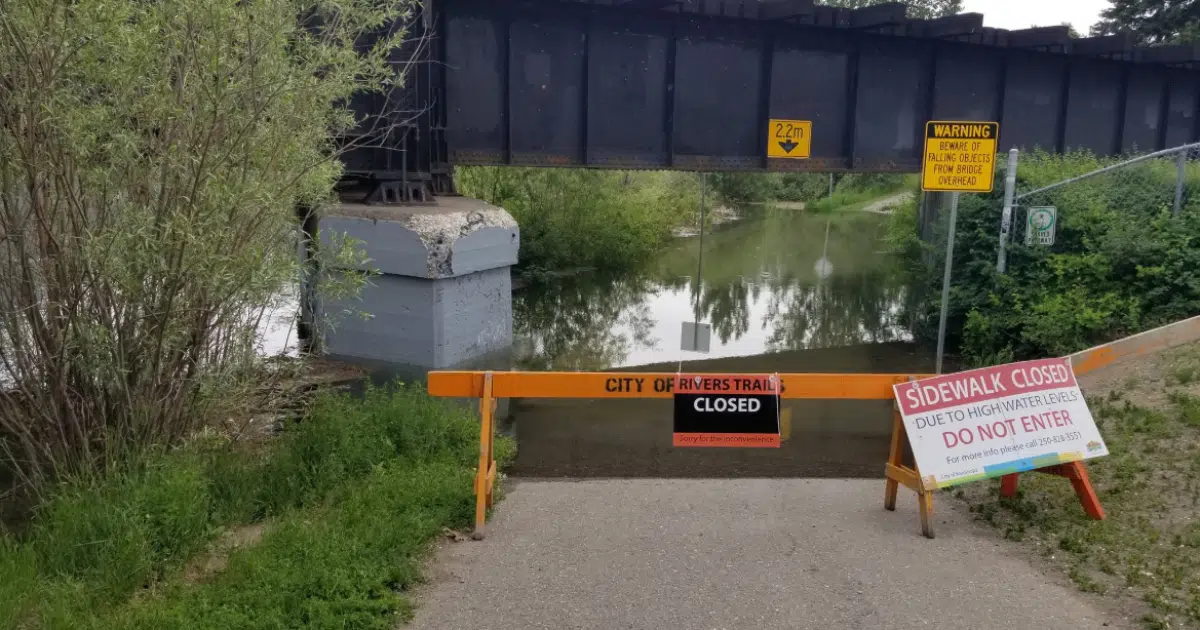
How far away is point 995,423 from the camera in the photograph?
6992mm

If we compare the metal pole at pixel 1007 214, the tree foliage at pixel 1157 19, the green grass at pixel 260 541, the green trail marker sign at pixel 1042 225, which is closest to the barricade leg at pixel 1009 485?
the green grass at pixel 260 541

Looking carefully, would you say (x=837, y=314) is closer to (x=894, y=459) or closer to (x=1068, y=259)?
(x=1068, y=259)

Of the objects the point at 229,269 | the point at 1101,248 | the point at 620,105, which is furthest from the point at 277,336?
the point at 1101,248

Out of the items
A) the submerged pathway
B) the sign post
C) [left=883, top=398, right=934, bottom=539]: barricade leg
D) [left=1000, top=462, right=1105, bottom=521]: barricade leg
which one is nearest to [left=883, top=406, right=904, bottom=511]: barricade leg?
[left=883, top=398, right=934, bottom=539]: barricade leg

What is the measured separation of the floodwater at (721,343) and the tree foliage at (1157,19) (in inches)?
539

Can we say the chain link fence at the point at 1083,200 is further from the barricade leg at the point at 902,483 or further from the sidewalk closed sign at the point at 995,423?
the barricade leg at the point at 902,483

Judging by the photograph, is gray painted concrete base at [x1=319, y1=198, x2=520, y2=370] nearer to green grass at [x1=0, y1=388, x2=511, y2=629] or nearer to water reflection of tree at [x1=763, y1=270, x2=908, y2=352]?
green grass at [x1=0, y1=388, x2=511, y2=629]

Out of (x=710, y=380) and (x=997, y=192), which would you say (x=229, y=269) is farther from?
(x=997, y=192)

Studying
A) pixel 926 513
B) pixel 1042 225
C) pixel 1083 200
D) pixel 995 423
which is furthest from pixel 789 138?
pixel 926 513

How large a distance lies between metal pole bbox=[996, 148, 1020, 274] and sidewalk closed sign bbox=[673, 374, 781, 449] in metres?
8.66

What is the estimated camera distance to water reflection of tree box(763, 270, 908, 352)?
1895 centimetres

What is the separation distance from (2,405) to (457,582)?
3.87m

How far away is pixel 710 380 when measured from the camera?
23.5ft

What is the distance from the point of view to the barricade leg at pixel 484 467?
6762mm
